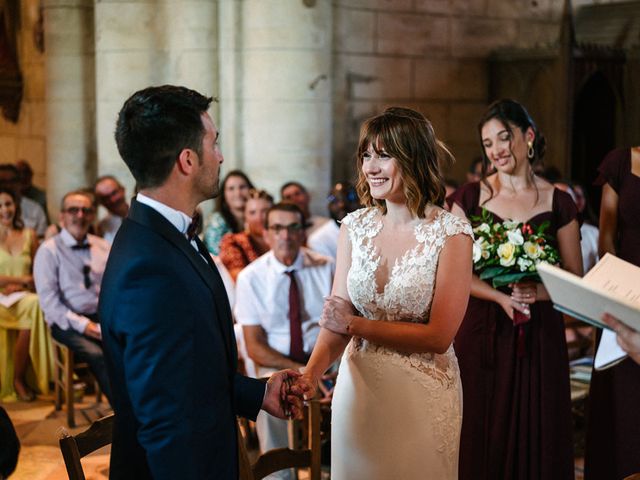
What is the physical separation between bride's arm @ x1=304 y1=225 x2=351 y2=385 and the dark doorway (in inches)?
270

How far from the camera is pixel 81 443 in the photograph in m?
2.69

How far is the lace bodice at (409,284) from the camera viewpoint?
119 inches

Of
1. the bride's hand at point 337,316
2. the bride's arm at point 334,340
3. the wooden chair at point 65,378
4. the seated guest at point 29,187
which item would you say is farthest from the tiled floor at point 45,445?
the seated guest at point 29,187

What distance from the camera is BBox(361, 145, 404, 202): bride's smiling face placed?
9.93ft

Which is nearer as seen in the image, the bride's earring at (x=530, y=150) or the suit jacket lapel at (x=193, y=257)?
the suit jacket lapel at (x=193, y=257)

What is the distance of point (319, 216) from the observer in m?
8.15

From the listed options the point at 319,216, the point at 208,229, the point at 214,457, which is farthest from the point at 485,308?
the point at 319,216

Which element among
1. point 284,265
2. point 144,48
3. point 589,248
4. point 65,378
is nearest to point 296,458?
point 284,265

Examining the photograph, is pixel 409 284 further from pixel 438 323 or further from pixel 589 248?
pixel 589 248

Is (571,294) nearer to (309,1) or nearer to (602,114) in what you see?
(309,1)

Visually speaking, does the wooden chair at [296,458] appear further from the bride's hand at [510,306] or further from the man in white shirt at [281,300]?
the man in white shirt at [281,300]

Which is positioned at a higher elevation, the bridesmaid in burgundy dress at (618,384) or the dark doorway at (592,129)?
the dark doorway at (592,129)

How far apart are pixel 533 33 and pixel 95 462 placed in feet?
22.6

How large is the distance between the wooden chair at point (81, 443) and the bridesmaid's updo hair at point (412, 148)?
3.90 feet
